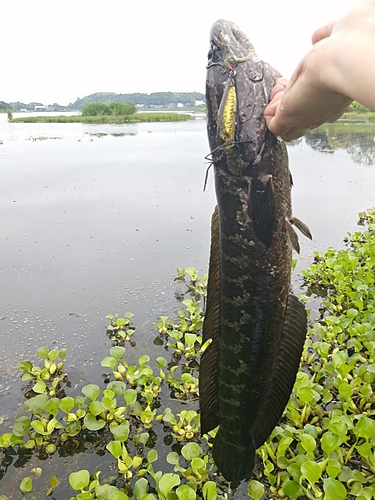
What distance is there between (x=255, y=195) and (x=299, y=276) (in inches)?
166

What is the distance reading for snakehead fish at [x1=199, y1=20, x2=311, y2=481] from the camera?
199 cm

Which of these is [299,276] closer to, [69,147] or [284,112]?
[284,112]

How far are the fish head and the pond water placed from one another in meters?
2.61

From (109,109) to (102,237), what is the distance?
4518 cm

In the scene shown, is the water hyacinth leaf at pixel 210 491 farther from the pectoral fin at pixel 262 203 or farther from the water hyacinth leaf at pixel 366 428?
the pectoral fin at pixel 262 203

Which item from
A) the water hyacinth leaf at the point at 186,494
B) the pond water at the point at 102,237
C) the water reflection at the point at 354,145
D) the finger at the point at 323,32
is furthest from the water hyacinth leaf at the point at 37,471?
the water reflection at the point at 354,145

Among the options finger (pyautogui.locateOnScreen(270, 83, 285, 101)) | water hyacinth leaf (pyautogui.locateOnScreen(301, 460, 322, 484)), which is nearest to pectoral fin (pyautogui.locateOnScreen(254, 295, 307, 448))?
water hyacinth leaf (pyautogui.locateOnScreen(301, 460, 322, 484))

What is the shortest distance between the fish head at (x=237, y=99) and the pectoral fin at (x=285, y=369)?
844 mm

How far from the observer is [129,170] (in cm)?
1503

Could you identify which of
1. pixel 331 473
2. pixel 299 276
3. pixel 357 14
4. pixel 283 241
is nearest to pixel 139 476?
pixel 331 473

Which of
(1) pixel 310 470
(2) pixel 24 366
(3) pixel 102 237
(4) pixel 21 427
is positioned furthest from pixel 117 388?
(3) pixel 102 237

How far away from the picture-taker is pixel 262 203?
78.4 inches

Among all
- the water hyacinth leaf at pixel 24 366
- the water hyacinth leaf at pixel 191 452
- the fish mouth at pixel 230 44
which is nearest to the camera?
the fish mouth at pixel 230 44

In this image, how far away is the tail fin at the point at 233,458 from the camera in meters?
2.37
